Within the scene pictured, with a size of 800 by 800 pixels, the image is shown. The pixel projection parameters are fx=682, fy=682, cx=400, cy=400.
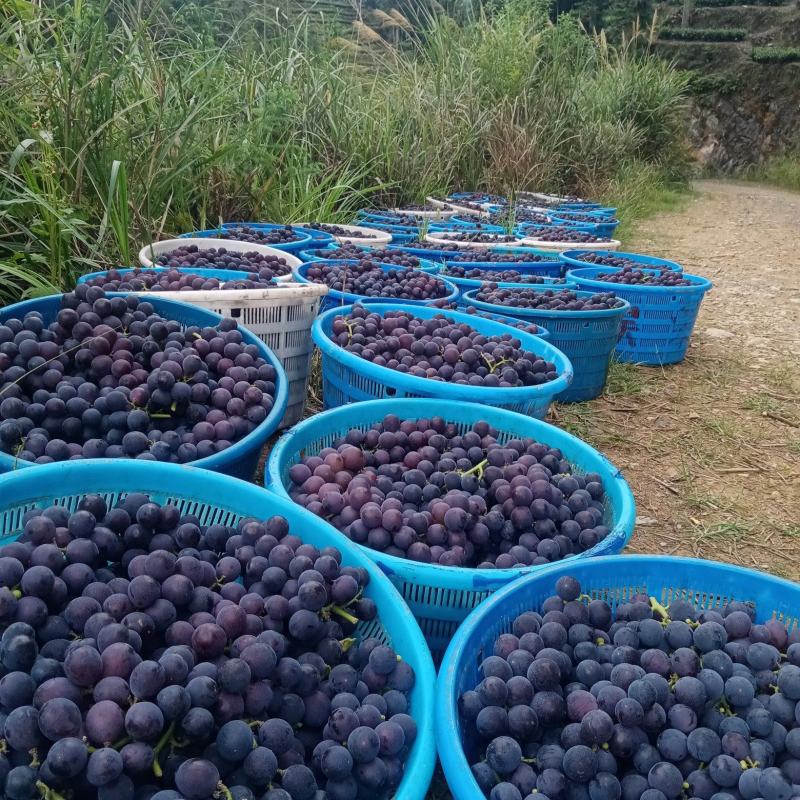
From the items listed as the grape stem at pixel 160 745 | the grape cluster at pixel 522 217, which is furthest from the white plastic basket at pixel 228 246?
the grape cluster at pixel 522 217

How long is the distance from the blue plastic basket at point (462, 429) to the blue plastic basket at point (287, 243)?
1586mm

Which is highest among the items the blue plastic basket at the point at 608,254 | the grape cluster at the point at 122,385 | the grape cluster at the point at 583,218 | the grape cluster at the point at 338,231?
the grape cluster at the point at 122,385

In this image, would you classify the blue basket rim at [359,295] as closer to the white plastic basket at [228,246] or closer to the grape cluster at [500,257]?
the white plastic basket at [228,246]

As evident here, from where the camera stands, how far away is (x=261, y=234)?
357 centimetres

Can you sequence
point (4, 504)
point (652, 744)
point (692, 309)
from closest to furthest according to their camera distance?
point (652, 744), point (4, 504), point (692, 309)

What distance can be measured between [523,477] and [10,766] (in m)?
1.10

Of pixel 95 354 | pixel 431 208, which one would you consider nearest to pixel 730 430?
pixel 95 354

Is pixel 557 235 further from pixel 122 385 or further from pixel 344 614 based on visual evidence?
pixel 344 614

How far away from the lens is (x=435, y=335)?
2.39 metres

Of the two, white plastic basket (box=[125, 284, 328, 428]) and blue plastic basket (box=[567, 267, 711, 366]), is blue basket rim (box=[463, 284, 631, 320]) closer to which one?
blue plastic basket (box=[567, 267, 711, 366])

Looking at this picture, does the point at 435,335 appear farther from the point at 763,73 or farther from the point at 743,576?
the point at 763,73

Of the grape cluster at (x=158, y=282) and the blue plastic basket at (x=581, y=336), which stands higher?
the grape cluster at (x=158, y=282)

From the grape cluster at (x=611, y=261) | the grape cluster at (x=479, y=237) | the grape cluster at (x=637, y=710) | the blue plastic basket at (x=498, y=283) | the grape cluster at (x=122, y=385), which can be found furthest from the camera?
the grape cluster at (x=479, y=237)

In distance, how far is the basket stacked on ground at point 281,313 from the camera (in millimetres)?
2156
